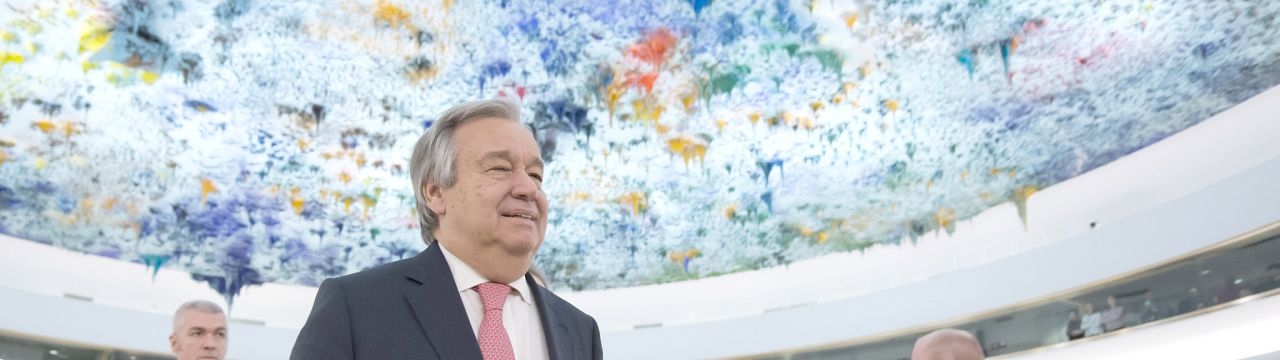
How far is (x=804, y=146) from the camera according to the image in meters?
13.2

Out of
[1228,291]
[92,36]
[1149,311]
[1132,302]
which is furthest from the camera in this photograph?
[1132,302]

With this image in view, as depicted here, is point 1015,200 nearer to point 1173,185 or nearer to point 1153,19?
point 1173,185

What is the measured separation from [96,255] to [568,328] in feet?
46.7

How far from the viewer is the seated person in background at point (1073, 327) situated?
12.4 metres

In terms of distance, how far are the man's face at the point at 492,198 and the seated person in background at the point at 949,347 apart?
2861 millimetres

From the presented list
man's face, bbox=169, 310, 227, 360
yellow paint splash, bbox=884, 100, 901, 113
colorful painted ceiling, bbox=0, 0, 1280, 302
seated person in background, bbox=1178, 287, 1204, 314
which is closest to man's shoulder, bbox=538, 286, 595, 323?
man's face, bbox=169, 310, 227, 360

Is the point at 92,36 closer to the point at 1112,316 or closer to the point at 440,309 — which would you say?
the point at 440,309

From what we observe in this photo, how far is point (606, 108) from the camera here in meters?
12.4

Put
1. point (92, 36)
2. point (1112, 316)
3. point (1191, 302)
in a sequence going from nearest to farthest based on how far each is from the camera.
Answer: point (92, 36) < point (1191, 302) < point (1112, 316)

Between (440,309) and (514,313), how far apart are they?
0.19 meters

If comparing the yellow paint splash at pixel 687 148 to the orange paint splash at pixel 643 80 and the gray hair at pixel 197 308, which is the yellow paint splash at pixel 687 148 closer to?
the orange paint splash at pixel 643 80

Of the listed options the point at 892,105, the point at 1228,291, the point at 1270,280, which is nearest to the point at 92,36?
the point at 892,105

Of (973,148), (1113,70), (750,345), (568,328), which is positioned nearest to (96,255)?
(750,345)

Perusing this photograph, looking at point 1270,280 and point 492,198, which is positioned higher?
point 1270,280
